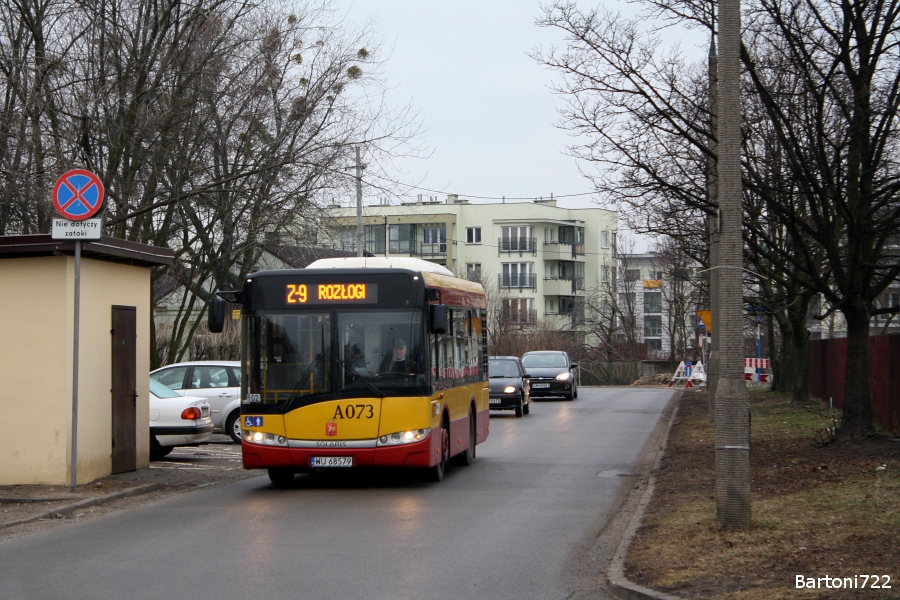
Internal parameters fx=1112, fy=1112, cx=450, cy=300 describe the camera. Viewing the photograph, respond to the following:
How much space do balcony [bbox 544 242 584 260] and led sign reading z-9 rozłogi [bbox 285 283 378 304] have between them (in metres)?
73.7

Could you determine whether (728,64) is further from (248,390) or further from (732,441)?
(248,390)

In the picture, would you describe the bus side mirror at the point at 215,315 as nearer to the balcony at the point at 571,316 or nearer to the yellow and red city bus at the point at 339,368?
the yellow and red city bus at the point at 339,368

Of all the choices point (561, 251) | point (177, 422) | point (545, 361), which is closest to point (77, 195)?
point (177, 422)

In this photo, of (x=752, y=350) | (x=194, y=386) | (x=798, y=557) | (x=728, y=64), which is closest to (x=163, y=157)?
(x=194, y=386)

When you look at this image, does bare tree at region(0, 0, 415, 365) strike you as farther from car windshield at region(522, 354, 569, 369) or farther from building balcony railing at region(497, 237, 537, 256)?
building balcony railing at region(497, 237, 537, 256)

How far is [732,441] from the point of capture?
9328mm

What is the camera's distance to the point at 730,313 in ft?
30.9

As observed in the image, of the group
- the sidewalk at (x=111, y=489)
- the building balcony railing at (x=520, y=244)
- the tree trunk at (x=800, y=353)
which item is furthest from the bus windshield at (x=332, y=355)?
the building balcony railing at (x=520, y=244)

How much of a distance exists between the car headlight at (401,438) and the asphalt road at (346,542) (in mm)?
652

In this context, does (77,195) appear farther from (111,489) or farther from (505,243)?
(505,243)

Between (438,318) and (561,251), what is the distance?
75097mm

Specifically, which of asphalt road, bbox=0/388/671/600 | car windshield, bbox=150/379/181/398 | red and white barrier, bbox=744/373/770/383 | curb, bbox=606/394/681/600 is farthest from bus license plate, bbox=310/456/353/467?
red and white barrier, bbox=744/373/770/383

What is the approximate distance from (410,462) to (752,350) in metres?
71.8

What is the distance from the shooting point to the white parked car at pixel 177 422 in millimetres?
17953
